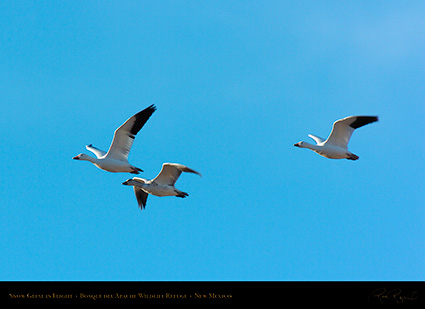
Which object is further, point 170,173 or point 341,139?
point 341,139

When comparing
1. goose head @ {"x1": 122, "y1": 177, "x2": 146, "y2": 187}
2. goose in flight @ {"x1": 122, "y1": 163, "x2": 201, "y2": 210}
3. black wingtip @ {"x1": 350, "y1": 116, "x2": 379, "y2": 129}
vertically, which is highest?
black wingtip @ {"x1": 350, "y1": 116, "x2": 379, "y2": 129}

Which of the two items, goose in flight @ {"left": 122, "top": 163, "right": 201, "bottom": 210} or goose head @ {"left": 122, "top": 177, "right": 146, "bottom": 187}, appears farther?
goose head @ {"left": 122, "top": 177, "right": 146, "bottom": 187}

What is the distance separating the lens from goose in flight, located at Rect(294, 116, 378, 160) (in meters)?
24.3

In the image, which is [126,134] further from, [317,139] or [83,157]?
[317,139]

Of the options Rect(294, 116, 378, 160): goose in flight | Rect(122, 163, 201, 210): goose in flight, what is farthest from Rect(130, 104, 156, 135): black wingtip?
Rect(294, 116, 378, 160): goose in flight

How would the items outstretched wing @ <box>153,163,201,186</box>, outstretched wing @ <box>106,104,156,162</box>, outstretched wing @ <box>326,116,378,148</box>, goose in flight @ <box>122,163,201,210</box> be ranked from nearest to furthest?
outstretched wing @ <box>153,163,201,186</box>, goose in flight @ <box>122,163,201,210</box>, outstretched wing @ <box>106,104,156,162</box>, outstretched wing @ <box>326,116,378,148</box>

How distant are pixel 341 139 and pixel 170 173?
5853mm

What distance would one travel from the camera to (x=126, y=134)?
78.0 ft
